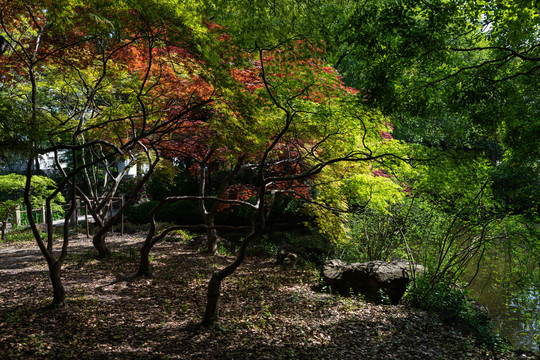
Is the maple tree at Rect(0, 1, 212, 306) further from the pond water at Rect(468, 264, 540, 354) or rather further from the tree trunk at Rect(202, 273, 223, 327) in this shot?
the pond water at Rect(468, 264, 540, 354)

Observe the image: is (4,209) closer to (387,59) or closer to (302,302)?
(302,302)

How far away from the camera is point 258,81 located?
21.0 ft

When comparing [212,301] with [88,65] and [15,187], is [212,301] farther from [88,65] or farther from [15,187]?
[15,187]

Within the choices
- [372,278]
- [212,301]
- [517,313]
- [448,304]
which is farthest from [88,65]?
[517,313]

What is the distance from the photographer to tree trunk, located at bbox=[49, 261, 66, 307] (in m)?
4.75

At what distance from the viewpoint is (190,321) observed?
5148 mm

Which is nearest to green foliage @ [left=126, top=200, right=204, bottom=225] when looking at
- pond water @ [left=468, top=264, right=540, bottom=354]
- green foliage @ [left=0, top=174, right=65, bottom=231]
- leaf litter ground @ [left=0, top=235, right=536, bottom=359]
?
green foliage @ [left=0, top=174, right=65, bottom=231]

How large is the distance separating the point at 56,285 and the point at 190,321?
1.95 meters

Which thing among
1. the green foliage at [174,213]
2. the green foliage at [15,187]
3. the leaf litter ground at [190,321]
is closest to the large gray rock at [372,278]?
the leaf litter ground at [190,321]

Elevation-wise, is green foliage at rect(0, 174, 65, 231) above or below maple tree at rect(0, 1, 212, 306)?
below

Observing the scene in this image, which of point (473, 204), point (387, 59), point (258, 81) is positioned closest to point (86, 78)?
point (258, 81)

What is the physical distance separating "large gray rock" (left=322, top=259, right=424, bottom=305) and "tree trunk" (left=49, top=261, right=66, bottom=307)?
4.90 m

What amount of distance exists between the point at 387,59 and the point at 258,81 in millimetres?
2636

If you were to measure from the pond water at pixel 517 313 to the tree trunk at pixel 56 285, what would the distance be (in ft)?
25.0
